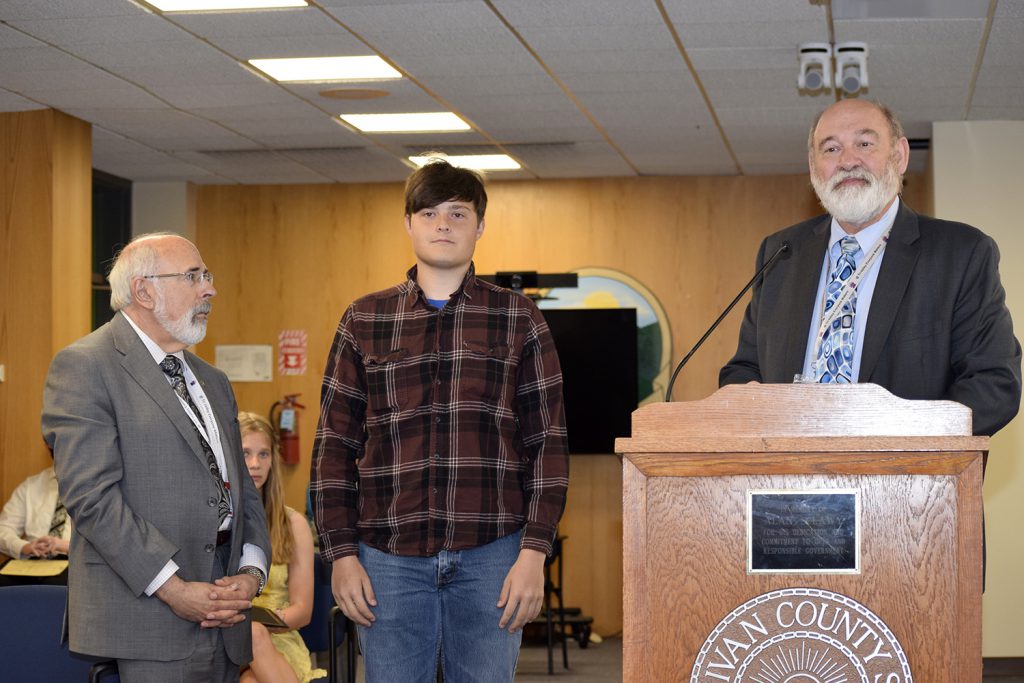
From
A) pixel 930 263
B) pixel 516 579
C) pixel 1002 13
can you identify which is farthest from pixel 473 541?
pixel 1002 13

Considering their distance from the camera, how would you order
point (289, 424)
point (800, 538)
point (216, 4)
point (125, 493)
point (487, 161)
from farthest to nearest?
point (289, 424) < point (487, 161) < point (216, 4) < point (125, 493) < point (800, 538)

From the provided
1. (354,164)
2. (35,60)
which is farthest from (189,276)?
(354,164)

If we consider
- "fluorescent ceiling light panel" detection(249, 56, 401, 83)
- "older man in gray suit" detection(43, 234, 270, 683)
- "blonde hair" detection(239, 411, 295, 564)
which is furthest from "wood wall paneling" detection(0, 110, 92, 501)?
Answer: "older man in gray suit" detection(43, 234, 270, 683)

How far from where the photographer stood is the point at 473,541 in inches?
96.6

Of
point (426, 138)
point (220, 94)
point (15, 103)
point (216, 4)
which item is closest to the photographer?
point (216, 4)

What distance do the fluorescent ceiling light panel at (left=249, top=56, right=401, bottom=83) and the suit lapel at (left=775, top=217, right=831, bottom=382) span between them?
11.2 feet

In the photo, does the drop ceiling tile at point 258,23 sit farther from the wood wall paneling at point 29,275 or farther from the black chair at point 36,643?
the black chair at point 36,643

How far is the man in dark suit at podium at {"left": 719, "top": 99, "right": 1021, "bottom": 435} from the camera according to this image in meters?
2.06

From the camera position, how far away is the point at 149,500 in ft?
8.85

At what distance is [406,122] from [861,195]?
Result: 4.73 metres

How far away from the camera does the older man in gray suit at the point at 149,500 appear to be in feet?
8.64

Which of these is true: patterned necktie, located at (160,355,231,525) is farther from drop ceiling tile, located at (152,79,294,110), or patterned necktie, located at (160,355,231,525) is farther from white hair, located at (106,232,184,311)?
drop ceiling tile, located at (152,79,294,110)

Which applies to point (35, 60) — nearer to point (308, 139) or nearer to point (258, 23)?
point (258, 23)

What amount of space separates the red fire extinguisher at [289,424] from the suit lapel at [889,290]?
6695 mm
